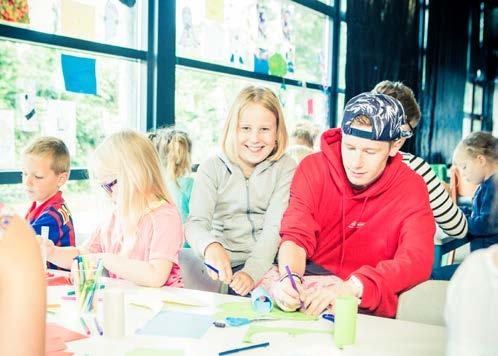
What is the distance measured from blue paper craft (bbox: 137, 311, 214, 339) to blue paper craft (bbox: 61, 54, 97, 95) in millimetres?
1827

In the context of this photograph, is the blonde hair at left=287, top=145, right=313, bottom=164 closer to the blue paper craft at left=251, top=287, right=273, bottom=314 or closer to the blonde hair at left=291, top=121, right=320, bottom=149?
the blonde hair at left=291, top=121, right=320, bottom=149

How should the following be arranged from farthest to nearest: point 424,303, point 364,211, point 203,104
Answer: point 203,104
point 364,211
point 424,303

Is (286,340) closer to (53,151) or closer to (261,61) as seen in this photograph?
(53,151)

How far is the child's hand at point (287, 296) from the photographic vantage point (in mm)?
1607

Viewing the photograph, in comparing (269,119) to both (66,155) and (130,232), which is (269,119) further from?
(66,155)

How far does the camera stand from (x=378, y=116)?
79.0 inches

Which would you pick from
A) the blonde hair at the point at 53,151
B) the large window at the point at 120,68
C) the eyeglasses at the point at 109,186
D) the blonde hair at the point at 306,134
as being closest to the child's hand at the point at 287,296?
the eyeglasses at the point at 109,186

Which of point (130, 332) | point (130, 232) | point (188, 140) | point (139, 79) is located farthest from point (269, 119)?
point (139, 79)

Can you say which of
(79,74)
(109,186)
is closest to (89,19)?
(79,74)

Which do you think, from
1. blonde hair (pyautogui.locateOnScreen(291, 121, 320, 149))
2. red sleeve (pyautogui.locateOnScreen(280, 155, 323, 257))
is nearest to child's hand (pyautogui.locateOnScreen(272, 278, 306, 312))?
red sleeve (pyautogui.locateOnScreen(280, 155, 323, 257))

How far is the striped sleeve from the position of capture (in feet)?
8.61

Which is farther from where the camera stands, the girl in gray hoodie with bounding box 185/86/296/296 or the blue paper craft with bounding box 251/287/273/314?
the girl in gray hoodie with bounding box 185/86/296/296

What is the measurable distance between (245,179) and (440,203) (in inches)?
35.7

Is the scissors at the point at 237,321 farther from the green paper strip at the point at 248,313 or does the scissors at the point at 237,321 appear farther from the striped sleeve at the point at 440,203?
the striped sleeve at the point at 440,203
